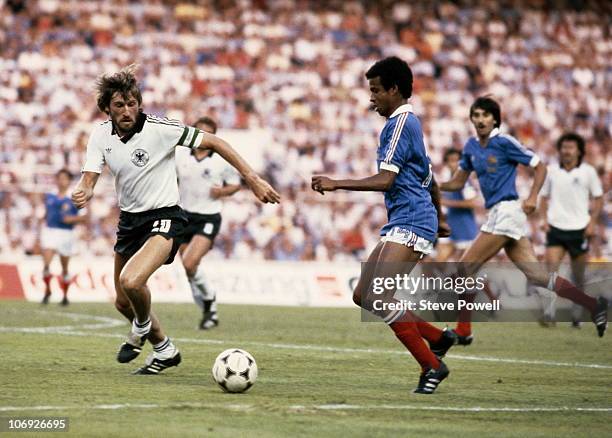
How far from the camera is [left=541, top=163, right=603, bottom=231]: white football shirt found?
17094mm

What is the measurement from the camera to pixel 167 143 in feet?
32.1

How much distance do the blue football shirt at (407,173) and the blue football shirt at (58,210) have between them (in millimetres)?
12009

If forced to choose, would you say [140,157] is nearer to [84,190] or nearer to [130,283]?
[84,190]

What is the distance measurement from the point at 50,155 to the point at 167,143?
620 inches

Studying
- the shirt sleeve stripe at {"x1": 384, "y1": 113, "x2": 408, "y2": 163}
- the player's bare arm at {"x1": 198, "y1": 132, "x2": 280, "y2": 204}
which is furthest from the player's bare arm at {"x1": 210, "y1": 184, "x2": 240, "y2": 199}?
the shirt sleeve stripe at {"x1": 384, "y1": 113, "x2": 408, "y2": 163}

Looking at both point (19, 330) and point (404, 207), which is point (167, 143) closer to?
point (404, 207)

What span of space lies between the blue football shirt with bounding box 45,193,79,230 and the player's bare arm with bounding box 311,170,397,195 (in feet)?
40.4

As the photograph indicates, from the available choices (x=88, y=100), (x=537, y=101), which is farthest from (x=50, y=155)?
(x=537, y=101)

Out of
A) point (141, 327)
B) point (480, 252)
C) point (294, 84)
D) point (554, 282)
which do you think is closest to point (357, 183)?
point (141, 327)

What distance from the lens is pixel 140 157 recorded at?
32.0ft

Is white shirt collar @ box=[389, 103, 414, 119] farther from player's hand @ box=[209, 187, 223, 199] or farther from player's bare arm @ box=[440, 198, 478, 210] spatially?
player's bare arm @ box=[440, 198, 478, 210]

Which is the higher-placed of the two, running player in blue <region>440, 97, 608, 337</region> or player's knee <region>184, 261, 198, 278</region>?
running player in blue <region>440, 97, 608, 337</region>

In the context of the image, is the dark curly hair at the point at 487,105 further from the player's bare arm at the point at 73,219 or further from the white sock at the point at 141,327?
the player's bare arm at the point at 73,219

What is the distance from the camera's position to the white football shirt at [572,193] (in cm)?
1709
